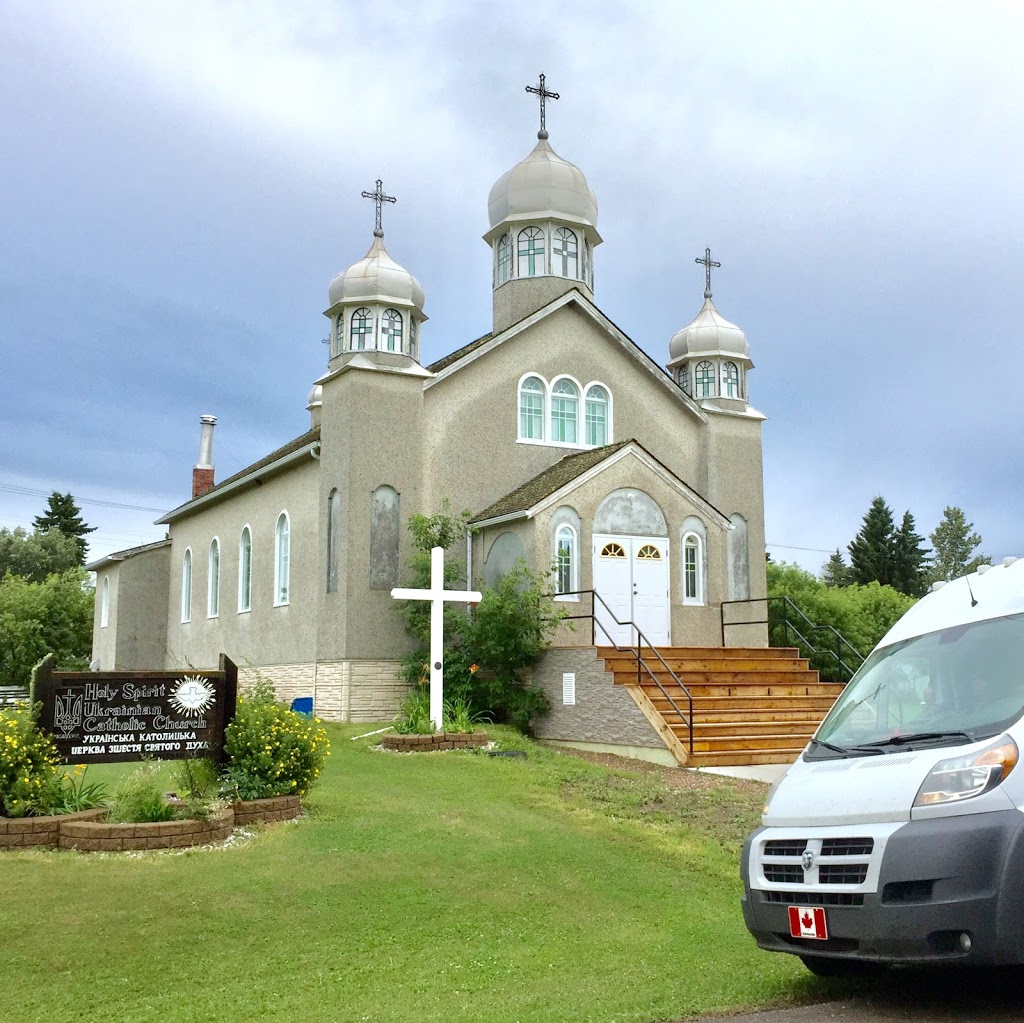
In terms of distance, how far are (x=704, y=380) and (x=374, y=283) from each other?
8.17 m

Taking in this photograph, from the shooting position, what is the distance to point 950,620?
698cm

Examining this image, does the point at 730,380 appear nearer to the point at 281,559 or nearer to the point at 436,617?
the point at 281,559

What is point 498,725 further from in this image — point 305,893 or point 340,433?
point 305,893

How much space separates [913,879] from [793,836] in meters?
0.75

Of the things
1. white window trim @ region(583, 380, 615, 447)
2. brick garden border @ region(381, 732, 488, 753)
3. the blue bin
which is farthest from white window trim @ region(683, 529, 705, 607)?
the blue bin

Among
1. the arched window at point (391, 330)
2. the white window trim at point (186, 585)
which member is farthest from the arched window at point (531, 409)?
the white window trim at point (186, 585)

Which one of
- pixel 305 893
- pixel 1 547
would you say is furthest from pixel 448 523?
pixel 1 547

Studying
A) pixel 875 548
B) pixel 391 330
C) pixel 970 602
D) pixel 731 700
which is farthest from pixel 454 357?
pixel 875 548

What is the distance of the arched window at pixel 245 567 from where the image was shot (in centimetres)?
2672

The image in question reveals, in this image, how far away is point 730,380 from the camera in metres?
26.3

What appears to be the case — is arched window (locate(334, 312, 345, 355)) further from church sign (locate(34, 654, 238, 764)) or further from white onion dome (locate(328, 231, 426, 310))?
church sign (locate(34, 654, 238, 764))

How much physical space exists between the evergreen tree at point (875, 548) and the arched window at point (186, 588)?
3389cm

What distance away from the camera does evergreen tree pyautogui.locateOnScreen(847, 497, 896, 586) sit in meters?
53.4

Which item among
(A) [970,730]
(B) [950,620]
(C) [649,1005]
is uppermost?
(B) [950,620]
